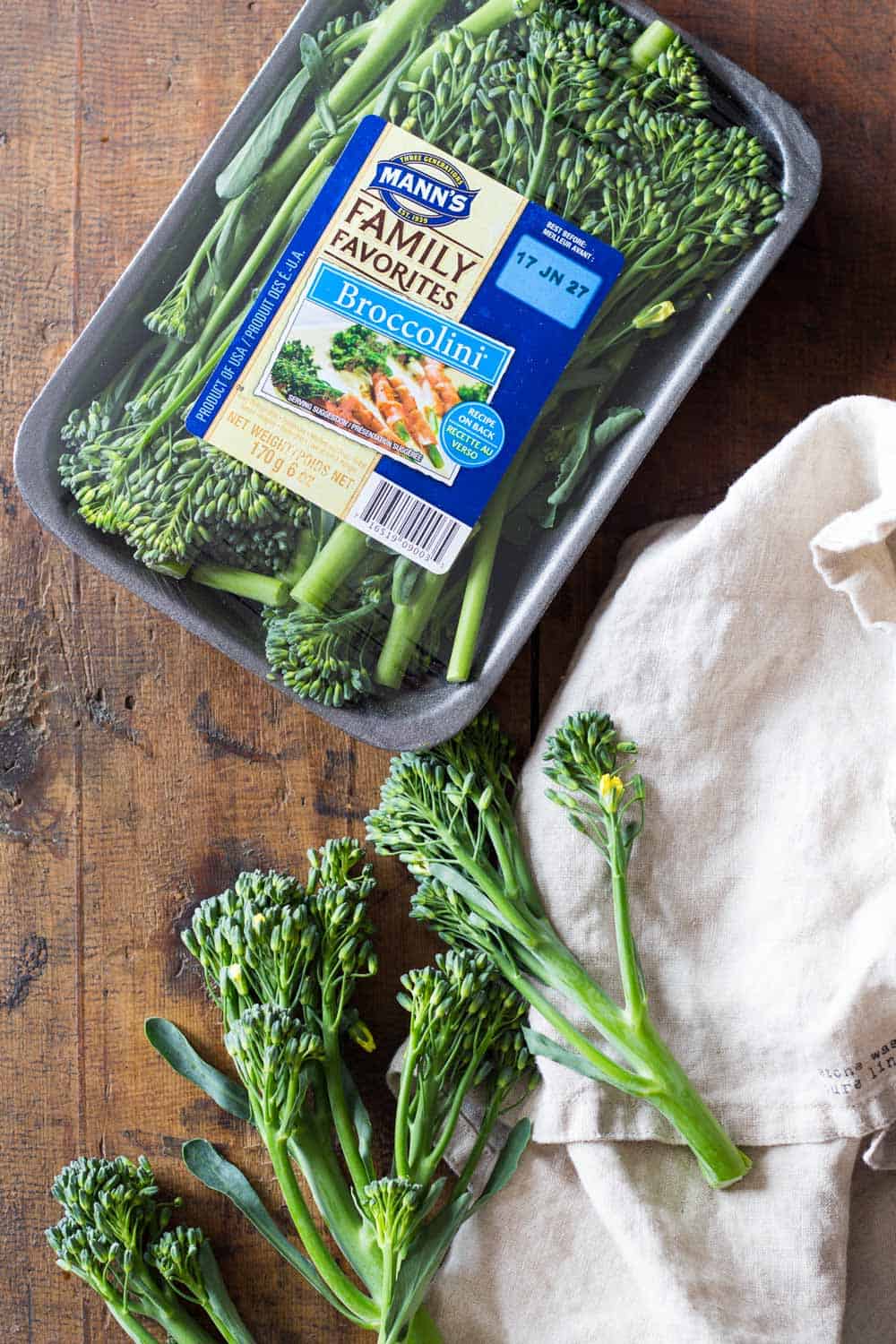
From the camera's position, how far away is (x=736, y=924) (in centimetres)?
99

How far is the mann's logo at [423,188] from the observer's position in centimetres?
85

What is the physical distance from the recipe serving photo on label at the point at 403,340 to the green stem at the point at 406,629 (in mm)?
34

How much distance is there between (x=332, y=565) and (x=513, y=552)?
15cm

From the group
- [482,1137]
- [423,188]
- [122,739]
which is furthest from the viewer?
[122,739]

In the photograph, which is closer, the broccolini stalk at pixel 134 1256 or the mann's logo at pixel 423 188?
the mann's logo at pixel 423 188

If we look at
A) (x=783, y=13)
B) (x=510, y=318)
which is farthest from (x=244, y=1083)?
(x=783, y=13)

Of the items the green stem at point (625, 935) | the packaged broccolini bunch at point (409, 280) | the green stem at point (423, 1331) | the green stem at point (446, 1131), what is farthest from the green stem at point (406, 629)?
the green stem at point (423, 1331)

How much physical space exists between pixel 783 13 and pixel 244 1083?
1.08 m

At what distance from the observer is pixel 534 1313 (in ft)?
3.26

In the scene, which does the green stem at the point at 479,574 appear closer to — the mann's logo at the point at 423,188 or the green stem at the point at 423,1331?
the mann's logo at the point at 423,188

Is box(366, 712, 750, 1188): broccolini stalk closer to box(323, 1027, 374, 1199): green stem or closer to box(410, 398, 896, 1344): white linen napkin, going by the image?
box(410, 398, 896, 1344): white linen napkin

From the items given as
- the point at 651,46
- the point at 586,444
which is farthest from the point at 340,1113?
the point at 651,46

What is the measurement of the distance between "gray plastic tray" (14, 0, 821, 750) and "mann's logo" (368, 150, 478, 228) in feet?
0.40

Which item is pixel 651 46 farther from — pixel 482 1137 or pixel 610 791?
pixel 482 1137
